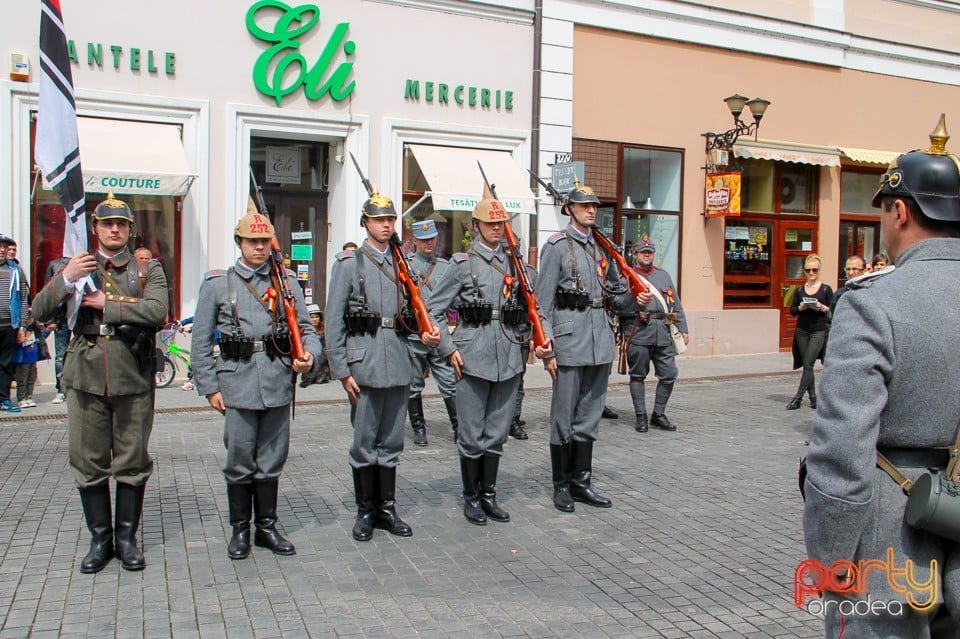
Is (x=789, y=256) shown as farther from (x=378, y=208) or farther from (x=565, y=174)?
(x=378, y=208)

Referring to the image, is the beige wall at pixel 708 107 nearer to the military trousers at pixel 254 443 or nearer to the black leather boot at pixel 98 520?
the military trousers at pixel 254 443

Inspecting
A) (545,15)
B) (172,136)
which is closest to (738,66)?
(545,15)

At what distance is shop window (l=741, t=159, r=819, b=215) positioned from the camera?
17859 millimetres

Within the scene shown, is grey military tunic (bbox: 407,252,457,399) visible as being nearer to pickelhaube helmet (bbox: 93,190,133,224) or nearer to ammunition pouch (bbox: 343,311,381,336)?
ammunition pouch (bbox: 343,311,381,336)

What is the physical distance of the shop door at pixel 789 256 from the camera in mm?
18094

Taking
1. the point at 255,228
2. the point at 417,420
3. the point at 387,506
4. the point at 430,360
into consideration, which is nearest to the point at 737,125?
the point at 430,360

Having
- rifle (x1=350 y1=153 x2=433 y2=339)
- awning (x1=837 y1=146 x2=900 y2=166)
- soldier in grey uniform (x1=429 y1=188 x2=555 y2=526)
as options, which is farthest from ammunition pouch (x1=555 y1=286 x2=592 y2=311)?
awning (x1=837 y1=146 x2=900 y2=166)

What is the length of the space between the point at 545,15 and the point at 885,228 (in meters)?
13.5

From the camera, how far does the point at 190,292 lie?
12898 mm

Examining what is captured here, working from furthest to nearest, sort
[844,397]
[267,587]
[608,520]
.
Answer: [608,520] → [267,587] → [844,397]

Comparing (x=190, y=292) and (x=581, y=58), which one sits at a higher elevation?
(x=581, y=58)

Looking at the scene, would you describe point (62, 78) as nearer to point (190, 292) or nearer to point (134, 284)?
point (134, 284)

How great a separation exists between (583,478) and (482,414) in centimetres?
104

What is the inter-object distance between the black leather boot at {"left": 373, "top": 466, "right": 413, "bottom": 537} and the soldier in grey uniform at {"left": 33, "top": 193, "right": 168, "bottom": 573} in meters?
1.44
